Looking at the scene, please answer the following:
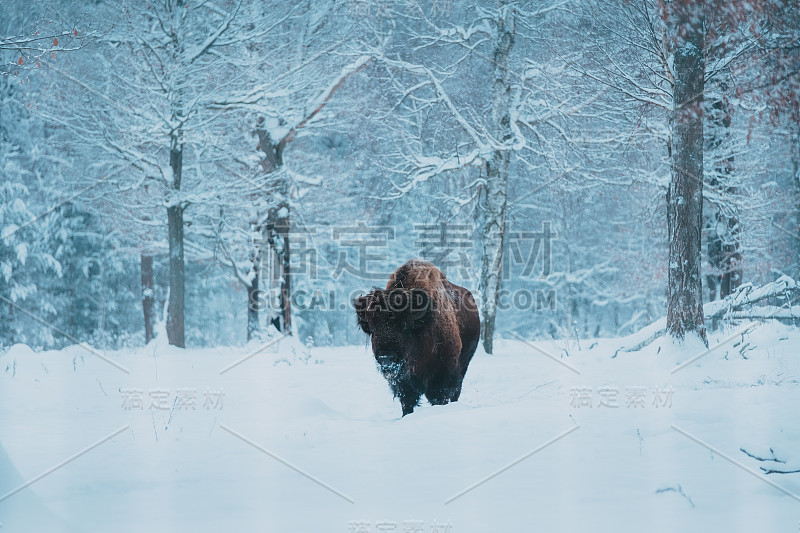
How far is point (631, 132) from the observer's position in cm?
1273

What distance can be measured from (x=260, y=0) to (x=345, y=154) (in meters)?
5.98

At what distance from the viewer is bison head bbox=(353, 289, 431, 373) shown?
650cm

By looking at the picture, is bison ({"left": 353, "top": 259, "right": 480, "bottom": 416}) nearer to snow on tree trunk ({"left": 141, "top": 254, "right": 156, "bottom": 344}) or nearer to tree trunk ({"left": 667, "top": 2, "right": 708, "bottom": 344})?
tree trunk ({"left": 667, "top": 2, "right": 708, "bottom": 344})

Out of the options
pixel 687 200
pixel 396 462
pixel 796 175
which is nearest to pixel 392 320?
pixel 396 462

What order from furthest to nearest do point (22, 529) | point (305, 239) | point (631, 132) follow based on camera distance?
point (305, 239), point (631, 132), point (22, 529)

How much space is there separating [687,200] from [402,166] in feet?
22.2

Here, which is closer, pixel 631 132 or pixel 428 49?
pixel 631 132

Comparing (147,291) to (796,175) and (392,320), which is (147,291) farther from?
(796,175)

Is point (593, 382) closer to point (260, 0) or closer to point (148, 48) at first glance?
point (260, 0)

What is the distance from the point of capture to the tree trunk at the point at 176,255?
14680 mm

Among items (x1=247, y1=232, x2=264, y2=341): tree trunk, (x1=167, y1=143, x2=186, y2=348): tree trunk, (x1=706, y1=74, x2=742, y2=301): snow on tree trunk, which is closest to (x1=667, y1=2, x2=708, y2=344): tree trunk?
(x1=706, y1=74, x2=742, y2=301): snow on tree trunk

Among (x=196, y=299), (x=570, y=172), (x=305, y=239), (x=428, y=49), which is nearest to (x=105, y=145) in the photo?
(x=305, y=239)

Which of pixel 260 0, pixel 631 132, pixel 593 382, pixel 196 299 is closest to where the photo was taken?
pixel 593 382

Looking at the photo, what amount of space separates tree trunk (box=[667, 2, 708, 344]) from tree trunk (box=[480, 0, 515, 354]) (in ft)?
12.9
